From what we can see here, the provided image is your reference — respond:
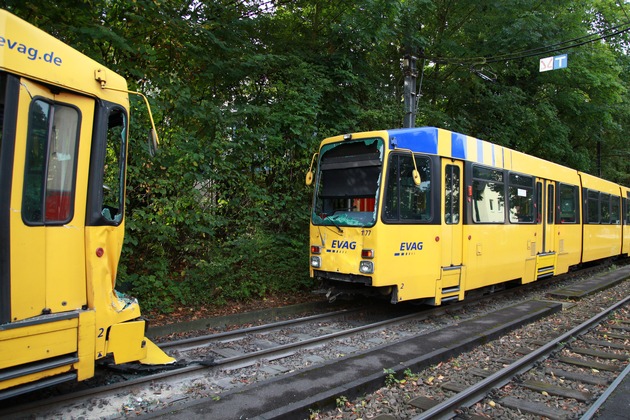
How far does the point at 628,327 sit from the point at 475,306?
274 centimetres

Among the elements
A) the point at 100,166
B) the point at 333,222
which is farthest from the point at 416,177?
the point at 100,166

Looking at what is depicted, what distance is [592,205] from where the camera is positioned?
47.9 feet

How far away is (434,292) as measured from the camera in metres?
7.70

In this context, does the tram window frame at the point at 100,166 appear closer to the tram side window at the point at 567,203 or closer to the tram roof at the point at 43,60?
the tram roof at the point at 43,60

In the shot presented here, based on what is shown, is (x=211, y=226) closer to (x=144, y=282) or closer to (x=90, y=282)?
(x=144, y=282)

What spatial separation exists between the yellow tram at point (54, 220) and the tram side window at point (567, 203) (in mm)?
11914

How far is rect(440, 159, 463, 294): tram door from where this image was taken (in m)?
7.86

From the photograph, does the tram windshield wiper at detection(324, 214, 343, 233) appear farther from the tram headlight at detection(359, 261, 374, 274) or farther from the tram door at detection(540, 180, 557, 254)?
the tram door at detection(540, 180, 557, 254)

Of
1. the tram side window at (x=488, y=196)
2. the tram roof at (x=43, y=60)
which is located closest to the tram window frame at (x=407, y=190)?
the tram side window at (x=488, y=196)

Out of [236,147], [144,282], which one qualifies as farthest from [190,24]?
[144,282]

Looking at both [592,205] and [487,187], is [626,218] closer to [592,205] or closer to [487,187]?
[592,205]

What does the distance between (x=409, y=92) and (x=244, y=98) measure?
14.8ft

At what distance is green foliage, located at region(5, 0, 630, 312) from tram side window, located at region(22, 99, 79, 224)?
3.31m

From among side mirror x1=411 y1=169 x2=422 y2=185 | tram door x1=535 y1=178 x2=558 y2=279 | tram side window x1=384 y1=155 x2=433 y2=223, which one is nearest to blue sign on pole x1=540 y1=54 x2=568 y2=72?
tram door x1=535 y1=178 x2=558 y2=279
